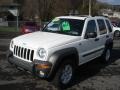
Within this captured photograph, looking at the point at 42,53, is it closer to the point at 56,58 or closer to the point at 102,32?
the point at 56,58

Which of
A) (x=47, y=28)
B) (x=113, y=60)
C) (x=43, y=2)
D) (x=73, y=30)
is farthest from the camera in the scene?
(x=43, y=2)

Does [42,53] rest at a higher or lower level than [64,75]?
higher

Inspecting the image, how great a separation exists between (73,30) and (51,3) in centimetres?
4466

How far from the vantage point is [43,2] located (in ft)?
165

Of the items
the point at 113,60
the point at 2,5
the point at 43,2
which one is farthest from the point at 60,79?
the point at 2,5

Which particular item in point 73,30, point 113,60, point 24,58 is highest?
point 73,30

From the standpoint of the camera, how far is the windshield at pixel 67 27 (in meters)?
7.59

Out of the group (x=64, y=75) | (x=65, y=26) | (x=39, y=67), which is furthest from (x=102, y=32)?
(x=39, y=67)

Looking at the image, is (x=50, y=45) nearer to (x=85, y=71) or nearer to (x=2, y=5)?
(x=85, y=71)

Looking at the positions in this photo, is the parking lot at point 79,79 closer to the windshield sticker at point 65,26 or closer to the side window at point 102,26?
the side window at point 102,26

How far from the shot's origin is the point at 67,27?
783cm

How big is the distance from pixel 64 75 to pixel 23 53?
3.99 ft

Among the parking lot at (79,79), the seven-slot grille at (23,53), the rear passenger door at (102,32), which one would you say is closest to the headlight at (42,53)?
the seven-slot grille at (23,53)

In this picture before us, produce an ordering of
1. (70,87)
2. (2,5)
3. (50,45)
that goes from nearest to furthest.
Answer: (50,45) → (70,87) → (2,5)
